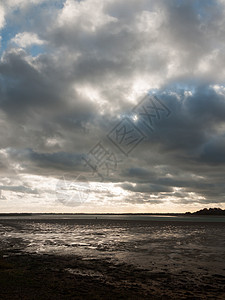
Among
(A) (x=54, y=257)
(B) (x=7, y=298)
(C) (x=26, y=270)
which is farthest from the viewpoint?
(A) (x=54, y=257)

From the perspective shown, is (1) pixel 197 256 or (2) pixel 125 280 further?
(1) pixel 197 256

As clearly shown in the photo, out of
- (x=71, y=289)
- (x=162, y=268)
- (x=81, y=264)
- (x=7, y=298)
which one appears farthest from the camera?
(x=81, y=264)

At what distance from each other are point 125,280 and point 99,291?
269cm

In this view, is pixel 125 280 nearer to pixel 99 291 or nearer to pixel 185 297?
pixel 99 291

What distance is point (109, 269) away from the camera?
1783 centimetres

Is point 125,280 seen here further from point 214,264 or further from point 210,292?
point 214,264

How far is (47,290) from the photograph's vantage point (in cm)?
1238

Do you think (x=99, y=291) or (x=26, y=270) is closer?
(x=99, y=291)

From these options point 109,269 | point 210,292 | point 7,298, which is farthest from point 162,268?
point 7,298

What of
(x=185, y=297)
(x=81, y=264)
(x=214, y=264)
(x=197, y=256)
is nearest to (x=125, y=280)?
(x=185, y=297)

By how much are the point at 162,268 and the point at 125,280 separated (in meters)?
4.52

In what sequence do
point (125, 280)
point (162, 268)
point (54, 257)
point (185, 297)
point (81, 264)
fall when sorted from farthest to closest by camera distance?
point (54, 257) → point (81, 264) → point (162, 268) → point (125, 280) → point (185, 297)

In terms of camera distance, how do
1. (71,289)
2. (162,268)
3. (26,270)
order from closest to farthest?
(71,289)
(26,270)
(162,268)

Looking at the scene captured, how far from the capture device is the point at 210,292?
1275 centimetres
